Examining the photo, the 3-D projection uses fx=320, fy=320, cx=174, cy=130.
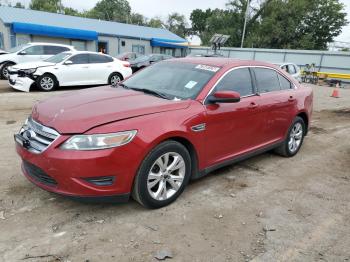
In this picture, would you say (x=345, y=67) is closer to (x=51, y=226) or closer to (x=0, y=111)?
(x=0, y=111)

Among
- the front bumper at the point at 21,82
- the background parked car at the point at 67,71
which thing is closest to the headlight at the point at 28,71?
the background parked car at the point at 67,71

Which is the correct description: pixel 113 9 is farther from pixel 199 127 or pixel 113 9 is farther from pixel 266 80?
pixel 199 127

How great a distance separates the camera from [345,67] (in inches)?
1027

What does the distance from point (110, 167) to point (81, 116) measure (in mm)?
604

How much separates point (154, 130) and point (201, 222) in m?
1.09

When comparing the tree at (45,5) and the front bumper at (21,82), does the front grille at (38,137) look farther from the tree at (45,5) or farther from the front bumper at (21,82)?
the tree at (45,5)

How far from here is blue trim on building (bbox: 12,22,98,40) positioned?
2389cm

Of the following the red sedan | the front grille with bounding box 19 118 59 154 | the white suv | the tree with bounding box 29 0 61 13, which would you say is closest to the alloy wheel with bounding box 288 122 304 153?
the red sedan

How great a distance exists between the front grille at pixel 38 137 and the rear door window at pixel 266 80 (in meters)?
2.97

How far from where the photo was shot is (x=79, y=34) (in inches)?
1063

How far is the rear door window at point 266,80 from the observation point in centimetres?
472

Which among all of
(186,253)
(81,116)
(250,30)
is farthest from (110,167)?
(250,30)

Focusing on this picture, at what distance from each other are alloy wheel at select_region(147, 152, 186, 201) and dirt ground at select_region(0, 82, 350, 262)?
0.20m

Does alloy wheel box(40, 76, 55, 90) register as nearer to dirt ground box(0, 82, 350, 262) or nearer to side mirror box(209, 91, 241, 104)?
dirt ground box(0, 82, 350, 262)
